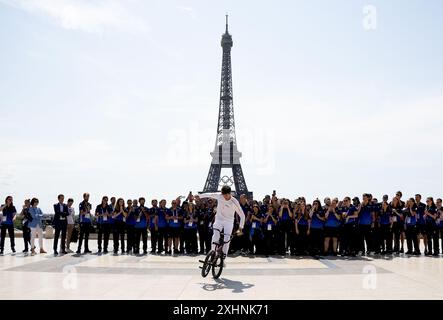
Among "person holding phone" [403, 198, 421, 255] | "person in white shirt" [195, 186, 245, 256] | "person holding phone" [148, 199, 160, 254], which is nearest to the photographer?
"person in white shirt" [195, 186, 245, 256]

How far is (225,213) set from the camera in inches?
381

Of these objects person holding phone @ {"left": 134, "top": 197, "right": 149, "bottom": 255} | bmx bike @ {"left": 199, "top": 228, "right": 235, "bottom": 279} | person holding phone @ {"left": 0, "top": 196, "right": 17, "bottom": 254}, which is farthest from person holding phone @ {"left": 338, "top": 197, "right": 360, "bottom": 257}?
person holding phone @ {"left": 0, "top": 196, "right": 17, "bottom": 254}

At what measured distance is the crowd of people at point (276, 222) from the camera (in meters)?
15.1

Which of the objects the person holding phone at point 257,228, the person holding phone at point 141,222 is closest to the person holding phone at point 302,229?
the person holding phone at point 257,228

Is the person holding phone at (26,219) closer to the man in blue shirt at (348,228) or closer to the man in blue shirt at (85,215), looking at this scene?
the man in blue shirt at (85,215)

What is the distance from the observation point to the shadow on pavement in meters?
8.04

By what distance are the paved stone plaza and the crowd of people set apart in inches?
64.4

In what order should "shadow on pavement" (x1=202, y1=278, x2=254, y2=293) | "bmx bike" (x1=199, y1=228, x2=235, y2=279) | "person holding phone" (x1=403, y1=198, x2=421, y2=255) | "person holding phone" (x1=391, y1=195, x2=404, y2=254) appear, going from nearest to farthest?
"shadow on pavement" (x1=202, y1=278, x2=254, y2=293)
"bmx bike" (x1=199, y1=228, x2=235, y2=279)
"person holding phone" (x1=403, y1=198, x2=421, y2=255)
"person holding phone" (x1=391, y1=195, x2=404, y2=254)

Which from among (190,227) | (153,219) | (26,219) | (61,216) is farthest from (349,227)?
(26,219)

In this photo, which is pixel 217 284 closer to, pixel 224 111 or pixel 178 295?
pixel 178 295

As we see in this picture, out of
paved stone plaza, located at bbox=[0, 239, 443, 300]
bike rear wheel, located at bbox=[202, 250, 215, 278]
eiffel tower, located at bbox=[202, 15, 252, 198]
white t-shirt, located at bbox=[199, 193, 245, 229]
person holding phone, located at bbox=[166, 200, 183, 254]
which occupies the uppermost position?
eiffel tower, located at bbox=[202, 15, 252, 198]

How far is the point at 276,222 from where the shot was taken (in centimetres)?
1506

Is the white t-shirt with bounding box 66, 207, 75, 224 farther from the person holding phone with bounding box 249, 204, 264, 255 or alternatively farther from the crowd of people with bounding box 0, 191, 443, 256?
the person holding phone with bounding box 249, 204, 264, 255

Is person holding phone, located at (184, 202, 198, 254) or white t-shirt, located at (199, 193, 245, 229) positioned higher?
white t-shirt, located at (199, 193, 245, 229)
